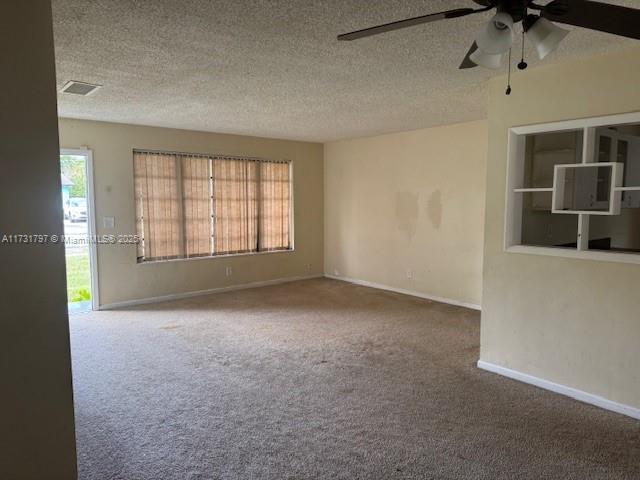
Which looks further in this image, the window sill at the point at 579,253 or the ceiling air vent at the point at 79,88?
the ceiling air vent at the point at 79,88

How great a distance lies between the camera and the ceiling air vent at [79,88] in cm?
354

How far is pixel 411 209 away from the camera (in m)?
6.23

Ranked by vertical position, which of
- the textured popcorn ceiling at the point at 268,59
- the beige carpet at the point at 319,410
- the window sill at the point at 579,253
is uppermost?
the textured popcorn ceiling at the point at 268,59

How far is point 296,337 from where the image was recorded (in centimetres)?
442

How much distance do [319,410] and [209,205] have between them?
415 centimetres

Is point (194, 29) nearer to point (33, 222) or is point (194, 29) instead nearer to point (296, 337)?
point (33, 222)

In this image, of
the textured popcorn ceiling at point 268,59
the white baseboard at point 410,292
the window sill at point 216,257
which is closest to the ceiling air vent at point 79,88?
the textured popcorn ceiling at point 268,59

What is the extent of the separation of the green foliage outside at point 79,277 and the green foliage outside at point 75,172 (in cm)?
83

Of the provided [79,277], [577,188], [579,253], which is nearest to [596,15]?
[579,253]

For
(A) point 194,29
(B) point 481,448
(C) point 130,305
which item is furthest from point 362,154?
(B) point 481,448

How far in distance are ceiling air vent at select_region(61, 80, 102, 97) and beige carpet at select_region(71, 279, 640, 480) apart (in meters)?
2.39

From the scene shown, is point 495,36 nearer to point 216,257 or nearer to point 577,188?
point 577,188

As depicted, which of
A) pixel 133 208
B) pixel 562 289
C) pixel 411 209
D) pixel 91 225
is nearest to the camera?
pixel 562 289

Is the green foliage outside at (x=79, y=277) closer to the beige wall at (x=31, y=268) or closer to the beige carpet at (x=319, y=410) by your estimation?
the beige carpet at (x=319, y=410)
